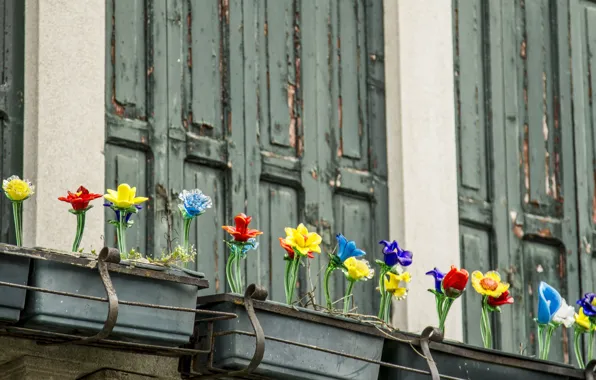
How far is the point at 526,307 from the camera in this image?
979 centimetres

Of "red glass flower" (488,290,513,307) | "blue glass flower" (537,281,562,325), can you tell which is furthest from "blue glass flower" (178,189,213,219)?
"blue glass flower" (537,281,562,325)

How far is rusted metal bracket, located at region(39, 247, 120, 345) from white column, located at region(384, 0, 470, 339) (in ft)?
7.39

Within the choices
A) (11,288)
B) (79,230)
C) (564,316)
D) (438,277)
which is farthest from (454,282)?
(11,288)

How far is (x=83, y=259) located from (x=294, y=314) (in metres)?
0.92

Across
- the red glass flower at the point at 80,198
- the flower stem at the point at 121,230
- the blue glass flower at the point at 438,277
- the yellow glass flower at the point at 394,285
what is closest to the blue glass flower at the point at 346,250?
the yellow glass flower at the point at 394,285

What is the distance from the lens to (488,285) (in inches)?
327

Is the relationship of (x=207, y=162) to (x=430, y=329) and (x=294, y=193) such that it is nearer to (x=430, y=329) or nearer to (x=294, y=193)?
(x=294, y=193)

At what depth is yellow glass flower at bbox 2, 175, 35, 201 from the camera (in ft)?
24.6

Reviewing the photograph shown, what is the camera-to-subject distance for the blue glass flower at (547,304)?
28.1ft

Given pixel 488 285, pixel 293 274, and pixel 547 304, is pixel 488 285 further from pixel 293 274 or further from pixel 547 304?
pixel 293 274

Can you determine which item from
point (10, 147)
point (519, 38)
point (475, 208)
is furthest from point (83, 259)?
point (519, 38)

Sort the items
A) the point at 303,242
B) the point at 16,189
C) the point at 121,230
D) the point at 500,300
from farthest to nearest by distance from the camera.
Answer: the point at 500,300
the point at 303,242
the point at 121,230
the point at 16,189

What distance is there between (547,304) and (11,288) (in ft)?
8.30

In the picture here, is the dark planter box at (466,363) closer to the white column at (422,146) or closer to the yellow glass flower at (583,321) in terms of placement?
the yellow glass flower at (583,321)
